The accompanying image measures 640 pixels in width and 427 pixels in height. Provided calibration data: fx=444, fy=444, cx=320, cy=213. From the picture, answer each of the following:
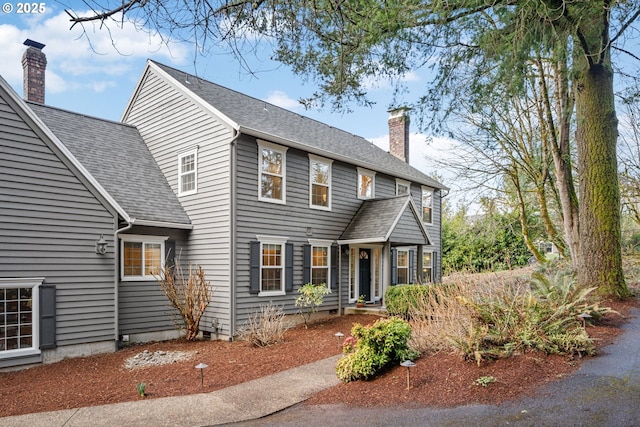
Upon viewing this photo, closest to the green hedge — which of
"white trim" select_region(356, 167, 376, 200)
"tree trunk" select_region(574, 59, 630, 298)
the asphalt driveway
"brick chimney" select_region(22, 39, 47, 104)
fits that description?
"white trim" select_region(356, 167, 376, 200)

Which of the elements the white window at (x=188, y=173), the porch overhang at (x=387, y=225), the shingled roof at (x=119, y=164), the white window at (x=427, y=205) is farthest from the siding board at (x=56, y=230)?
the white window at (x=427, y=205)

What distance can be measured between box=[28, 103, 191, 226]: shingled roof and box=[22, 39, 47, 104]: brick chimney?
1379 mm

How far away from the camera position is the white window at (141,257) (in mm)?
10914

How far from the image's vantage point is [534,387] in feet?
16.4

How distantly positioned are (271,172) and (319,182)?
1969 millimetres

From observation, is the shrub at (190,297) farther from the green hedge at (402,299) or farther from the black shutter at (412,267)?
the black shutter at (412,267)

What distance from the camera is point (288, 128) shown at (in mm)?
13898

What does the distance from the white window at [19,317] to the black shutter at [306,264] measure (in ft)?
21.3

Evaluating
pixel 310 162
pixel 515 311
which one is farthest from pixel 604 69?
pixel 310 162

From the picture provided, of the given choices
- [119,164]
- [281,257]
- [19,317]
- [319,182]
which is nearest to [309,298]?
[281,257]

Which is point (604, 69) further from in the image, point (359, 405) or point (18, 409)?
point (18, 409)

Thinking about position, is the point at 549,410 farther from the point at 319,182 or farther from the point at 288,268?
the point at 319,182

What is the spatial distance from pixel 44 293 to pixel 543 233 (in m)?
19.5

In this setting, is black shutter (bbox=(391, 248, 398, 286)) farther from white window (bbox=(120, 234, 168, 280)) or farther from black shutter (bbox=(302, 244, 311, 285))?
white window (bbox=(120, 234, 168, 280))
